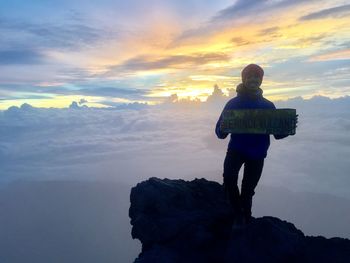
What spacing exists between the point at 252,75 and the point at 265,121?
4.24 ft

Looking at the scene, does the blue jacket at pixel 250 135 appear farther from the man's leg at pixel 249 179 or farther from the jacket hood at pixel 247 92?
the man's leg at pixel 249 179

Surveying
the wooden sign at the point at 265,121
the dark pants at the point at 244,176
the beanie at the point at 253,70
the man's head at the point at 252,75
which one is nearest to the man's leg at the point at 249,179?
the dark pants at the point at 244,176

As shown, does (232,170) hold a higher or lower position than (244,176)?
higher

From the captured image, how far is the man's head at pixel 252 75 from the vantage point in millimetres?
9195

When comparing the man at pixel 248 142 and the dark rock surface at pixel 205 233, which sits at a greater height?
the man at pixel 248 142

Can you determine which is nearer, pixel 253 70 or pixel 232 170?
pixel 253 70

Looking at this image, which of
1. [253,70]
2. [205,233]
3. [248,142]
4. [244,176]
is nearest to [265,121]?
[248,142]

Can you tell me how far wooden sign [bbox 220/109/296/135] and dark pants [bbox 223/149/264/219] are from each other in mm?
932

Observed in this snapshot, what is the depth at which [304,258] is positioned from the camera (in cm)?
961

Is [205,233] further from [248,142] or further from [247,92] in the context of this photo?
[247,92]

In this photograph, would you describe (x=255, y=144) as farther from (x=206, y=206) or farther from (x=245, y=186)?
(x=206, y=206)

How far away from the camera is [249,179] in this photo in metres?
10.2

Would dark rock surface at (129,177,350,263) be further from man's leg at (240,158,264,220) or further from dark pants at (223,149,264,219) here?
dark pants at (223,149,264,219)

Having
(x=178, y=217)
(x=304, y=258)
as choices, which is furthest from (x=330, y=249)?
(x=178, y=217)
